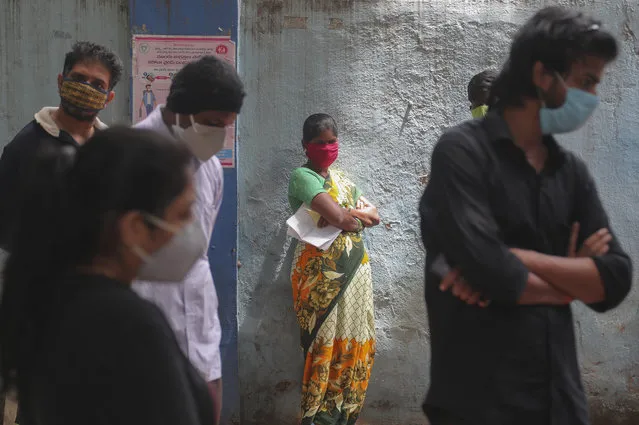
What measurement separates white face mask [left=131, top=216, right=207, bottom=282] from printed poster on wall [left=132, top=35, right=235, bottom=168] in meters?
3.12

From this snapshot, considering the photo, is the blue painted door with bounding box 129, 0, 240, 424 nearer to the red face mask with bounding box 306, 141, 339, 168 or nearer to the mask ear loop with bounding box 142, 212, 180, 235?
the red face mask with bounding box 306, 141, 339, 168

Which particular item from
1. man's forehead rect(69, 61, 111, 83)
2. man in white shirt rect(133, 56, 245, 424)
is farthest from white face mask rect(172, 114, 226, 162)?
man's forehead rect(69, 61, 111, 83)

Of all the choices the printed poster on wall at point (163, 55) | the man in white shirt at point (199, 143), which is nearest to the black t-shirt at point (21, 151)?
the man in white shirt at point (199, 143)

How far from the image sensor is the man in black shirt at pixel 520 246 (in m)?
2.21

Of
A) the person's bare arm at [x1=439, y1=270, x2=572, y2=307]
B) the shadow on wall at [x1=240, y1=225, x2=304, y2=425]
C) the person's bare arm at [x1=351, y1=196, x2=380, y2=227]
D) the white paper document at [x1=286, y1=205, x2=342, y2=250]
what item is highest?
the person's bare arm at [x1=439, y1=270, x2=572, y2=307]

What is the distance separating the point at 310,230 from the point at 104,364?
11.1 ft

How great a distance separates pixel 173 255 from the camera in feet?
5.75

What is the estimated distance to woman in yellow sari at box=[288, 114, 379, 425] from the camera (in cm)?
488

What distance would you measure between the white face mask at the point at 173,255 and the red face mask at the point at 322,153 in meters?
3.07

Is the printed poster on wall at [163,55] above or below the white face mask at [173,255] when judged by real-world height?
above

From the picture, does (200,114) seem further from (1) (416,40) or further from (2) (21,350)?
(1) (416,40)

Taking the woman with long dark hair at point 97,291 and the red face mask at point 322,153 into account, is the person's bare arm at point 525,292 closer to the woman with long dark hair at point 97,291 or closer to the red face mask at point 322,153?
the woman with long dark hair at point 97,291

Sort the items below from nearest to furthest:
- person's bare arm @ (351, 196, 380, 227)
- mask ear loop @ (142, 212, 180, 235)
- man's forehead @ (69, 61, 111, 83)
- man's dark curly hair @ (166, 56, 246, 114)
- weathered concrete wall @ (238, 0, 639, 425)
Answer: mask ear loop @ (142, 212, 180, 235) < man's dark curly hair @ (166, 56, 246, 114) < man's forehead @ (69, 61, 111, 83) < person's bare arm @ (351, 196, 380, 227) < weathered concrete wall @ (238, 0, 639, 425)

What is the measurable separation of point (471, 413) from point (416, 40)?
11.2 ft
